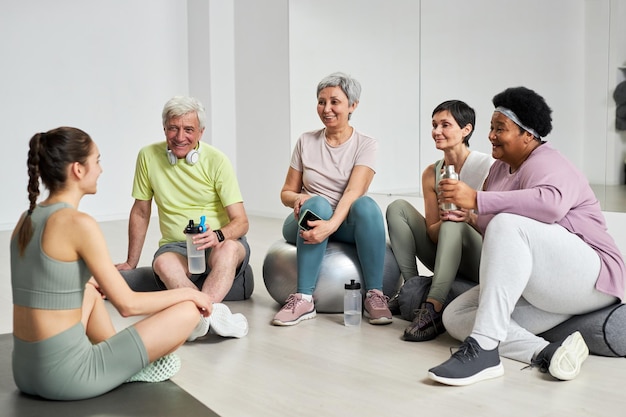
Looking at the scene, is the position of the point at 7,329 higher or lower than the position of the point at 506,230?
lower

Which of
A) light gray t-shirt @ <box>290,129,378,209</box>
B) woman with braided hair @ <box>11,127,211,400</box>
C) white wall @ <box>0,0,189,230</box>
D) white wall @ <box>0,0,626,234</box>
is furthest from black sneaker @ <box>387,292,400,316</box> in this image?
white wall @ <box>0,0,189,230</box>

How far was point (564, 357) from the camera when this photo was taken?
104 inches

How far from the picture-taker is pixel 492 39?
6.17 metres

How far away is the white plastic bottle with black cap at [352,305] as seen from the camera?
3.40 metres

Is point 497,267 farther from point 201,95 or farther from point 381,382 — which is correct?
point 201,95

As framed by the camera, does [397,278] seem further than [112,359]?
Yes

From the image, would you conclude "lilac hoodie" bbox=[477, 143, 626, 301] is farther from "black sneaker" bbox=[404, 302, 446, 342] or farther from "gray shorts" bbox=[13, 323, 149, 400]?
"gray shorts" bbox=[13, 323, 149, 400]

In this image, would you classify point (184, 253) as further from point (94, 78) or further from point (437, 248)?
point (94, 78)

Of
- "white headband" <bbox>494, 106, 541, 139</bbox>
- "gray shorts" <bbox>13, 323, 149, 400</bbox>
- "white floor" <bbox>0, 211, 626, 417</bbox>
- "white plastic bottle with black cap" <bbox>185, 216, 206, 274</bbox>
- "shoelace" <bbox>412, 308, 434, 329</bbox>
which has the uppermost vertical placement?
"white headband" <bbox>494, 106, 541, 139</bbox>

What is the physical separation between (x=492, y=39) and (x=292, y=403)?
4399 mm

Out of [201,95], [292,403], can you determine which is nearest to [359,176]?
[292,403]

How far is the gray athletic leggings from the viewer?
8.61 feet

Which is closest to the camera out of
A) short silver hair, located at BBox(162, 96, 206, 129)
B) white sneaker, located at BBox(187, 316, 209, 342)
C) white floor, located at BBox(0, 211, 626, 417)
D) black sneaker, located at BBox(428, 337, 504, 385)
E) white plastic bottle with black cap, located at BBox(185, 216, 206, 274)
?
white floor, located at BBox(0, 211, 626, 417)

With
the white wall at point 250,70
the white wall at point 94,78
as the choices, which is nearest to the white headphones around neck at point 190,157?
the white wall at point 250,70
